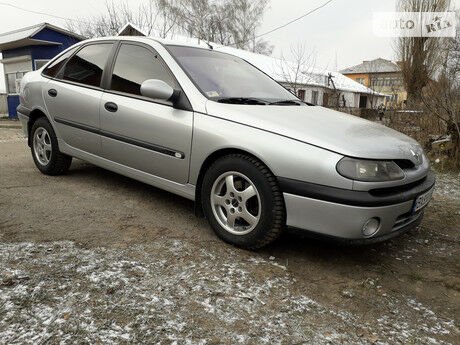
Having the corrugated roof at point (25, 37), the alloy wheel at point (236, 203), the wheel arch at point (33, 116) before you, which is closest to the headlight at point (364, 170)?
the alloy wheel at point (236, 203)

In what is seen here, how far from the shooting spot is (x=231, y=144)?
2705 mm

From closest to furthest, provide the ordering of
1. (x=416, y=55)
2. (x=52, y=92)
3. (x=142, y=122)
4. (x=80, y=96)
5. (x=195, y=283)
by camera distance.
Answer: (x=195, y=283) < (x=142, y=122) < (x=80, y=96) < (x=52, y=92) < (x=416, y=55)

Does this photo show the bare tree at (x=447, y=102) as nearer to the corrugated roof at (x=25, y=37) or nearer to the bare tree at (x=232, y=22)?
the corrugated roof at (x=25, y=37)

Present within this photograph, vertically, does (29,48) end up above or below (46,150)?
above

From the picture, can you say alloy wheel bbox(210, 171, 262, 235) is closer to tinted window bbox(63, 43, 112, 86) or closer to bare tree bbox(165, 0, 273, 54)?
tinted window bbox(63, 43, 112, 86)

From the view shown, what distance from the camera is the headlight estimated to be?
7.63 feet

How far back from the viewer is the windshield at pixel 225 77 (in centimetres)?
317

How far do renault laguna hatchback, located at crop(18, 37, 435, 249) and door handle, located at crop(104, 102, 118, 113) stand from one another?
0.02 metres

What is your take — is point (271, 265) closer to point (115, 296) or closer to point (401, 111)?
point (115, 296)

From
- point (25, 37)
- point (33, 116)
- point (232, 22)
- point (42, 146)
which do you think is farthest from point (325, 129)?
point (232, 22)

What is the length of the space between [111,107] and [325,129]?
2024 mm

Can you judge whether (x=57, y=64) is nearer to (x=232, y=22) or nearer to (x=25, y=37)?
(x=25, y=37)

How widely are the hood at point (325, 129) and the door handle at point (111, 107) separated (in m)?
1.04

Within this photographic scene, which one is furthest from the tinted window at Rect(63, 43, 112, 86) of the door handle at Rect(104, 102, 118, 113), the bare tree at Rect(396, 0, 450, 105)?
the bare tree at Rect(396, 0, 450, 105)
